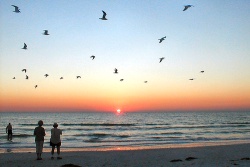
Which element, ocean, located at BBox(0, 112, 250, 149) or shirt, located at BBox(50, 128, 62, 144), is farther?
ocean, located at BBox(0, 112, 250, 149)

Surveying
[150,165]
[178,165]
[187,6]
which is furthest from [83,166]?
[187,6]

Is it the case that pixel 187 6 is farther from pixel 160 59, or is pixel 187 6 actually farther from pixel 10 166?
pixel 10 166

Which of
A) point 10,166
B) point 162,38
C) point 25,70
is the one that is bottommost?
point 10,166

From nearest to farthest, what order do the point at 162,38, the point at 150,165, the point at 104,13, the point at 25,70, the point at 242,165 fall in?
the point at 242,165 → the point at 150,165 → the point at 104,13 → the point at 162,38 → the point at 25,70

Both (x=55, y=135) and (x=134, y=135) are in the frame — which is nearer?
(x=55, y=135)

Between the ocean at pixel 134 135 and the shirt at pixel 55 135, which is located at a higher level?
the shirt at pixel 55 135

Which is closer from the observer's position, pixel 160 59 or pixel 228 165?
pixel 228 165

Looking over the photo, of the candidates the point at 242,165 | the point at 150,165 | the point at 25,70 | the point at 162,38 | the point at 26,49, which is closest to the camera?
the point at 242,165

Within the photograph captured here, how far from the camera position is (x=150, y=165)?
12961mm

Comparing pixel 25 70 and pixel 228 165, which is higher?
pixel 25 70

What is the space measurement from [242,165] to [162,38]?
9.93m

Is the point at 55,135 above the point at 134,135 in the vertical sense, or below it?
above

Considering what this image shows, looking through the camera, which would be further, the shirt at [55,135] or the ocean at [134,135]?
the ocean at [134,135]

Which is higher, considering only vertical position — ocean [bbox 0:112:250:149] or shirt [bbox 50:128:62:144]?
shirt [bbox 50:128:62:144]
